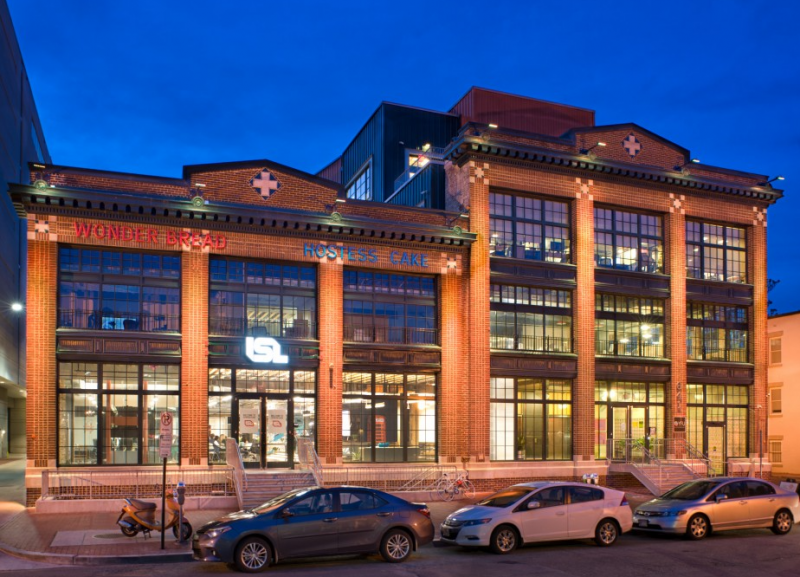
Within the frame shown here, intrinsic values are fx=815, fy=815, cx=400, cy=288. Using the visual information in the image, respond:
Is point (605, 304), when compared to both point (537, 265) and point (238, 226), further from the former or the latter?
point (238, 226)

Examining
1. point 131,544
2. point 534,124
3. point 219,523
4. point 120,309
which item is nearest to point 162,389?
point 120,309

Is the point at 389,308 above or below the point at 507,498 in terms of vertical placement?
above

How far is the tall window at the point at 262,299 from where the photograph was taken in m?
27.7

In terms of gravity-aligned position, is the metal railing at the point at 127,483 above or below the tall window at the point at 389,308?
below

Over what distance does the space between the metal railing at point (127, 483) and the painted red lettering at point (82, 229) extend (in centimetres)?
734

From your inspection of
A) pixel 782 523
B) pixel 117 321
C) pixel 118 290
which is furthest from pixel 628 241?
pixel 117 321

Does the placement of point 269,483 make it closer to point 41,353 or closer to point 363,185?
point 41,353

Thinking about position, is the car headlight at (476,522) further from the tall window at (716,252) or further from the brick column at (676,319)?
the tall window at (716,252)

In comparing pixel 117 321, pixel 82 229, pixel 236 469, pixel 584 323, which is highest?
pixel 82 229

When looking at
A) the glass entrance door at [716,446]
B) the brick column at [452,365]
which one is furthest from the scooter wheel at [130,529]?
the glass entrance door at [716,446]

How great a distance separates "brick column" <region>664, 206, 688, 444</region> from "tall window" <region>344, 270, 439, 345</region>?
34.5 ft

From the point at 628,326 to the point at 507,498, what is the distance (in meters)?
16.4

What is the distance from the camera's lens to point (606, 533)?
19.8 metres

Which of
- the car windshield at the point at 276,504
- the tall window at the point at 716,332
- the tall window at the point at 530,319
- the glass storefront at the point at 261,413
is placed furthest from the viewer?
the tall window at the point at 716,332
